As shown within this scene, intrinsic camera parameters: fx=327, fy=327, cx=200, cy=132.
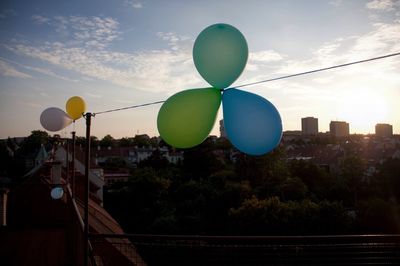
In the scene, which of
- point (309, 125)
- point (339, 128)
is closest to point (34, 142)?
point (339, 128)

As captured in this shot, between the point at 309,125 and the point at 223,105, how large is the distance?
129168 mm

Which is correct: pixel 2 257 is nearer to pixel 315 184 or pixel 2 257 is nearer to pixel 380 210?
pixel 380 210

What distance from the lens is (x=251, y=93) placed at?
2.73 metres

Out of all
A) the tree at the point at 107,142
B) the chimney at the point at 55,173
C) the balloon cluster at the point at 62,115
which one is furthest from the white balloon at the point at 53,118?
the tree at the point at 107,142

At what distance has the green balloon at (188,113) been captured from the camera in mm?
2814

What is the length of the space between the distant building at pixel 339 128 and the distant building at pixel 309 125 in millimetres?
8792

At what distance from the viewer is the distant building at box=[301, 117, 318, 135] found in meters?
121

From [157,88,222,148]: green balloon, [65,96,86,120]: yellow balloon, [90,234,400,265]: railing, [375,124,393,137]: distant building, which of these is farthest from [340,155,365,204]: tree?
[375,124,393,137]: distant building

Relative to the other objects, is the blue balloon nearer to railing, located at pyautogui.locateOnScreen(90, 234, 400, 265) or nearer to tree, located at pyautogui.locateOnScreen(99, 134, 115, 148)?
railing, located at pyautogui.locateOnScreen(90, 234, 400, 265)

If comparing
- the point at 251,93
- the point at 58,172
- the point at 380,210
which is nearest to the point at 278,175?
the point at 380,210

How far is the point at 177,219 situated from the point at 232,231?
3.64 m

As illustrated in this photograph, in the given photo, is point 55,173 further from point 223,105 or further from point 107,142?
point 107,142

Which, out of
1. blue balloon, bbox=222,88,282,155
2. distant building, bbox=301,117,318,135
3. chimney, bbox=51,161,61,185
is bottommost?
chimney, bbox=51,161,61,185

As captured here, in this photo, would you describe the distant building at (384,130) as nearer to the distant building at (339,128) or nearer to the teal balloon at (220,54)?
the distant building at (339,128)
